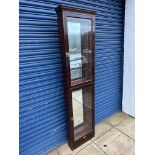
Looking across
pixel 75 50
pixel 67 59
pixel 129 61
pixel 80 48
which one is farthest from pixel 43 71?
pixel 129 61

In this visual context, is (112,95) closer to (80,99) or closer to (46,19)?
(80,99)

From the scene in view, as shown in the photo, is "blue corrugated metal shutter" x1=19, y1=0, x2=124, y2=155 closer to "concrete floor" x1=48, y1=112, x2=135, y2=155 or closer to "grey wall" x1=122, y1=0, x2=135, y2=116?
"concrete floor" x1=48, y1=112, x2=135, y2=155

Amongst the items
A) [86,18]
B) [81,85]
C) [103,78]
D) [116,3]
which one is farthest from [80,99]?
[116,3]

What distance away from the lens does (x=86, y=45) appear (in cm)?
289

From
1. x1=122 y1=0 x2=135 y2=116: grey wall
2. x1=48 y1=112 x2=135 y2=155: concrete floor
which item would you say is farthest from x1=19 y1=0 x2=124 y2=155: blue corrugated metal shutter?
x1=122 y1=0 x2=135 y2=116: grey wall

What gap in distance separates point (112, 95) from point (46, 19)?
259cm

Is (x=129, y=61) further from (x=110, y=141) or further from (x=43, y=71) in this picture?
(x=43, y=71)

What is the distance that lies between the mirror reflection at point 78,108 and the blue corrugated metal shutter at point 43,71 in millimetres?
243

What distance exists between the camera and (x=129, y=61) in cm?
395

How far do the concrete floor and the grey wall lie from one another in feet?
1.64

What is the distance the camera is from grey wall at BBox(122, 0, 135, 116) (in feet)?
12.3

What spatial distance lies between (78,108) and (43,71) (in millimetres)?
1120

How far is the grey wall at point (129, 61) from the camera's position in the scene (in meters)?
3.74

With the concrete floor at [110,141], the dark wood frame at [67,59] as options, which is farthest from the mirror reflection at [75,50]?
the concrete floor at [110,141]
